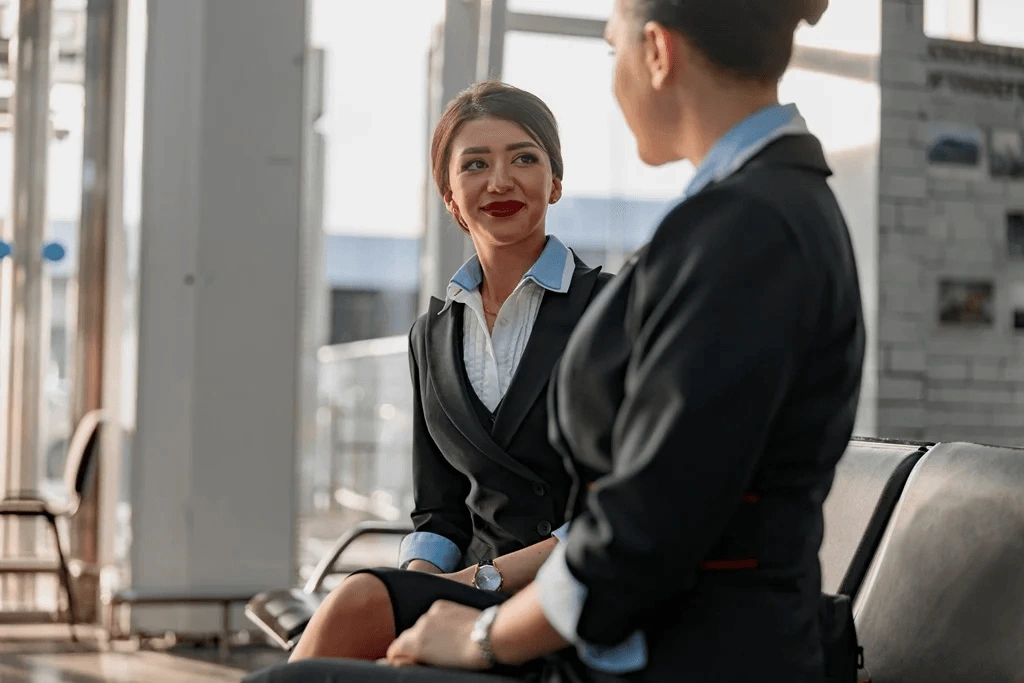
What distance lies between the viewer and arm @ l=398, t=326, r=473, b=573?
163 cm

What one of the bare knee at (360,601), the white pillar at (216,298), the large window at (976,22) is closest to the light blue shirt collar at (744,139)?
the bare knee at (360,601)

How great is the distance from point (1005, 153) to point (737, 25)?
465 centimetres

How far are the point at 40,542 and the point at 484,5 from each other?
2821mm

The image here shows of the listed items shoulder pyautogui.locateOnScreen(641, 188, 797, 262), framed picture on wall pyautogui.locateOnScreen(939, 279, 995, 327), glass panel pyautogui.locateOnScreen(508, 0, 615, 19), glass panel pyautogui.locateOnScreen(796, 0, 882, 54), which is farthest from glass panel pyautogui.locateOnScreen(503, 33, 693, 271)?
shoulder pyautogui.locateOnScreen(641, 188, 797, 262)

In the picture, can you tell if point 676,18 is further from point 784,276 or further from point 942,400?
point 942,400

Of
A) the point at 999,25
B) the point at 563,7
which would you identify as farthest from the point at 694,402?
the point at 999,25

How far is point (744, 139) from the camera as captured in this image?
38.7 inches

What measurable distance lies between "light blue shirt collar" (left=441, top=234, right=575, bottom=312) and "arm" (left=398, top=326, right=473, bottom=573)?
13 cm

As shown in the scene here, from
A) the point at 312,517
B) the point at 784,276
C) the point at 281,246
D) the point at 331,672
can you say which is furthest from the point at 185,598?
the point at 784,276

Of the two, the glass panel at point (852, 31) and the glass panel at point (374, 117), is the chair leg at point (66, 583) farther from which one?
the glass panel at point (852, 31)

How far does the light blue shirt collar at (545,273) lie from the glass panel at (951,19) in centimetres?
404

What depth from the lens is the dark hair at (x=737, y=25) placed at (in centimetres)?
96

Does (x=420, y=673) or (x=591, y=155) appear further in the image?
(x=591, y=155)

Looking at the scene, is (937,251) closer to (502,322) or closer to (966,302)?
(966,302)
